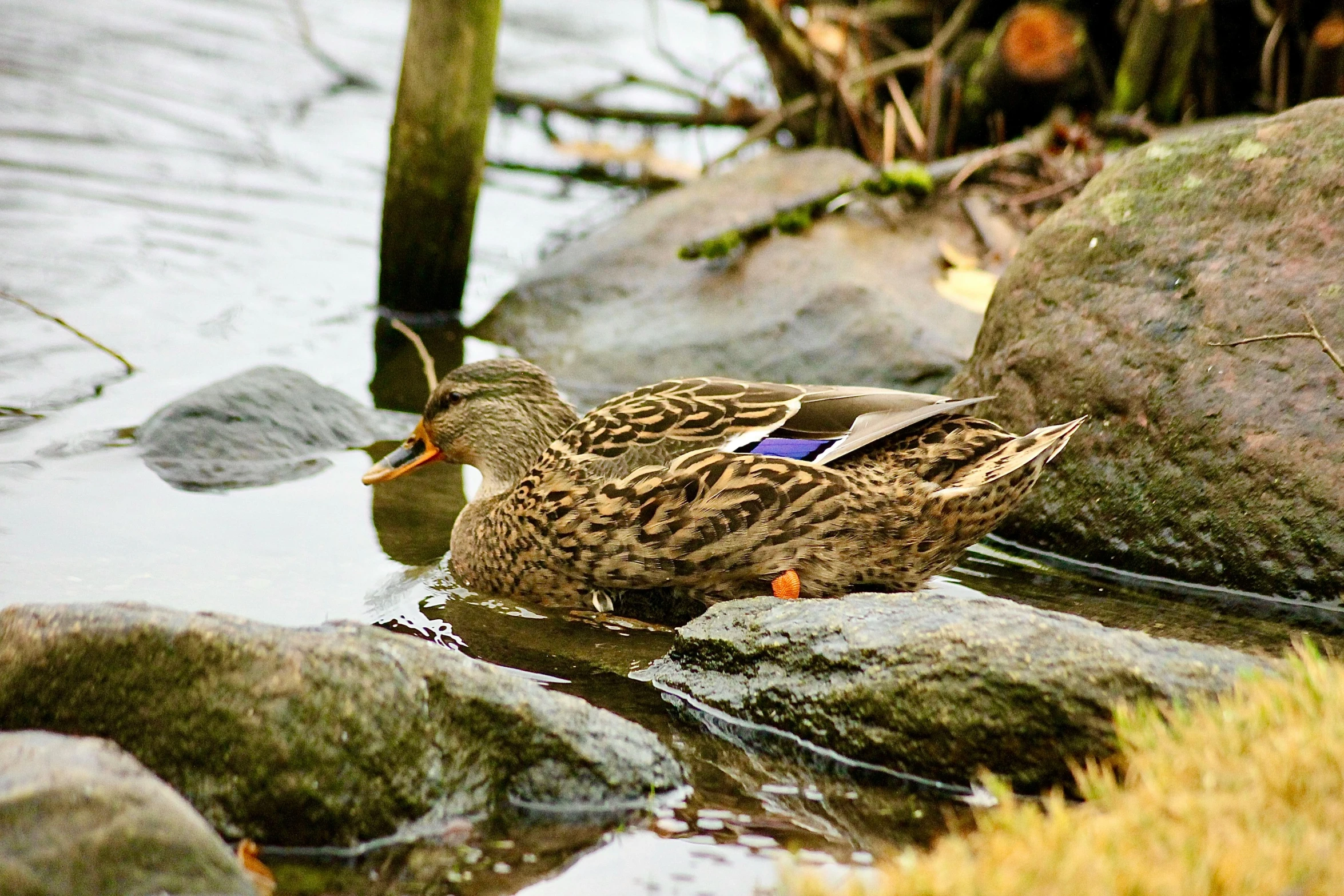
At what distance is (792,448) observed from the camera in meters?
4.89

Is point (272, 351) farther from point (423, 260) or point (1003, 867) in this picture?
point (1003, 867)

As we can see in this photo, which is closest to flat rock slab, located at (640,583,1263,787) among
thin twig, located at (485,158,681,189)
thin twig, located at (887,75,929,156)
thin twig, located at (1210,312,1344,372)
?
thin twig, located at (1210,312,1344,372)

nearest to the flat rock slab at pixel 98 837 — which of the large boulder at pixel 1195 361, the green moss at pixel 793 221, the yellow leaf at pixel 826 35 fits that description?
the large boulder at pixel 1195 361

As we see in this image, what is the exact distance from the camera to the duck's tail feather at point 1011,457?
4754 mm

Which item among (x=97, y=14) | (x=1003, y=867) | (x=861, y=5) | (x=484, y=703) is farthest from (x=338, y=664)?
(x=97, y=14)

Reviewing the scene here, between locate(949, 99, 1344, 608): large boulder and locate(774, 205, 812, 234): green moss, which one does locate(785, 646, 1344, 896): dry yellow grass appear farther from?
Answer: locate(774, 205, 812, 234): green moss

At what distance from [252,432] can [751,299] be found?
9.35 ft

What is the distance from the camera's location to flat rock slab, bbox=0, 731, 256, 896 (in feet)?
8.98

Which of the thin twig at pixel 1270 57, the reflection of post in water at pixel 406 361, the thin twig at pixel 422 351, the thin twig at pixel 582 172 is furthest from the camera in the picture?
the thin twig at pixel 582 172

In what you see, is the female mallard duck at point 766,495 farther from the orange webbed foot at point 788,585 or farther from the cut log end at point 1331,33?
the cut log end at point 1331,33

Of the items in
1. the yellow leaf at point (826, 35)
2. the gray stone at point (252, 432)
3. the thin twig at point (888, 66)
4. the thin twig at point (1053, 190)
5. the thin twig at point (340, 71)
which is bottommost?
the gray stone at point (252, 432)

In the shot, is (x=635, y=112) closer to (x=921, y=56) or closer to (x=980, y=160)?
(x=921, y=56)

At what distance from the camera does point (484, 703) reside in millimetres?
3572

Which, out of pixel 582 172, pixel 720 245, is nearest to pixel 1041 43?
pixel 720 245
